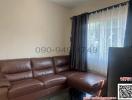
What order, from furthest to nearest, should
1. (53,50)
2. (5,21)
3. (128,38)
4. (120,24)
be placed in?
(53,50), (5,21), (120,24), (128,38)

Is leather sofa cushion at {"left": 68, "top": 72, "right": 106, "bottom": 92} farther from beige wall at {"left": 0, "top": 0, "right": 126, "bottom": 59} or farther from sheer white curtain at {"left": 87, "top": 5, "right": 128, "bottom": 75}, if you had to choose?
beige wall at {"left": 0, "top": 0, "right": 126, "bottom": 59}

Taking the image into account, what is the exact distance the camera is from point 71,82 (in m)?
2.77

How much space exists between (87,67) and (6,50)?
1983 mm

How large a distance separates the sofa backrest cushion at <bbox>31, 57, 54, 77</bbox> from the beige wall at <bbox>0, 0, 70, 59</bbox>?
263 millimetres

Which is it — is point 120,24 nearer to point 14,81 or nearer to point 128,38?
point 128,38

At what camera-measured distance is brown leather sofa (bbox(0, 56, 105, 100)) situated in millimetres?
2233

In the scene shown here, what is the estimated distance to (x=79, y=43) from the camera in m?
3.34

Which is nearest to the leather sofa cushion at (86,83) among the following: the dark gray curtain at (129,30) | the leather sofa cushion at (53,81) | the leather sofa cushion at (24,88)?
the leather sofa cushion at (53,81)

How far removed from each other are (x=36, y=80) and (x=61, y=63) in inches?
38.9

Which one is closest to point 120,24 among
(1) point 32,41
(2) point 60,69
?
(2) point 60,69

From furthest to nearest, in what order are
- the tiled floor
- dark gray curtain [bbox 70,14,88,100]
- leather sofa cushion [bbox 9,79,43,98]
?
dark gray curtain [bbox 70,14,88,100] < the tiled floor < leather sofa cushion [bbox 9,79,43,98]

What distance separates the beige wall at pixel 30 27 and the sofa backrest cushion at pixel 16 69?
0.22 metres

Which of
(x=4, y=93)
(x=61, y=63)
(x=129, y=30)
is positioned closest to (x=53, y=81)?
(x=61, y=63)

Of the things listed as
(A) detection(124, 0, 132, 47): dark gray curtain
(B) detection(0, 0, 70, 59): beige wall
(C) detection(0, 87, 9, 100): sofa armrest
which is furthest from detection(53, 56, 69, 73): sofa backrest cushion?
(A) detection(124, 0, 132, 47): dark gray curtain
